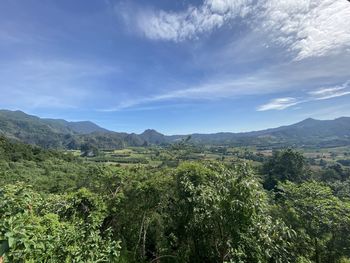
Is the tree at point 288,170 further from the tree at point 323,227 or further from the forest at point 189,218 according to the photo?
the tree at point 323,227

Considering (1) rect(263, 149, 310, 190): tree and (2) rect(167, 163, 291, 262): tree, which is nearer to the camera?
(2) rect(167, 163, 291, 262): tree

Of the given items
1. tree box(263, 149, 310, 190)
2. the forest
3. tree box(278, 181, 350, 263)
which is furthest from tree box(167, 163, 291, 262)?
tree box(263, 149, 310, 190)

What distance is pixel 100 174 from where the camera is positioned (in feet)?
33.5

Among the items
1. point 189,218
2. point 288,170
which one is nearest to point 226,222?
point 189,218

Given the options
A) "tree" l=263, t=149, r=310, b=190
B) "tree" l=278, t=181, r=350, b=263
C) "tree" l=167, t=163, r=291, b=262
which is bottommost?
"tree" l=263, t=149, r=310, b=190

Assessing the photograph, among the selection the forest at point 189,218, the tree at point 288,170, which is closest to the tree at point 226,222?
the forest at point 189,218

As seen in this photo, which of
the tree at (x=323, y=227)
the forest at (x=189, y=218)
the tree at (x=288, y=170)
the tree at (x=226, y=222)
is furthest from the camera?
the tree at (x=288, y=170)

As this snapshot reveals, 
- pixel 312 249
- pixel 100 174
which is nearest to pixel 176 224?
pixel 100 174

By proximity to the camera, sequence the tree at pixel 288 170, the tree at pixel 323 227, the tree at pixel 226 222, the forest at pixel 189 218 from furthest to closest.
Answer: the tree at pixel 288 170, the tree at pixel 323 227, the tree at pixel 226 222, the forest at pixel 189 218

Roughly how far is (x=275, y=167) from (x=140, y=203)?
4339 cm

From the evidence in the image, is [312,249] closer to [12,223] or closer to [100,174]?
[100,174]

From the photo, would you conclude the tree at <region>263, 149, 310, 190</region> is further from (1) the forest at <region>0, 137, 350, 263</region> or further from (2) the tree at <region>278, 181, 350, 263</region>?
(2) the tree at <region>278, 181, 350, 263</region>

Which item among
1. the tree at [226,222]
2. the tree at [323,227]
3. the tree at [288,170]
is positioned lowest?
the tree at [288,170]

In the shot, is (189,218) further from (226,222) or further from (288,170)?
(288,170)
